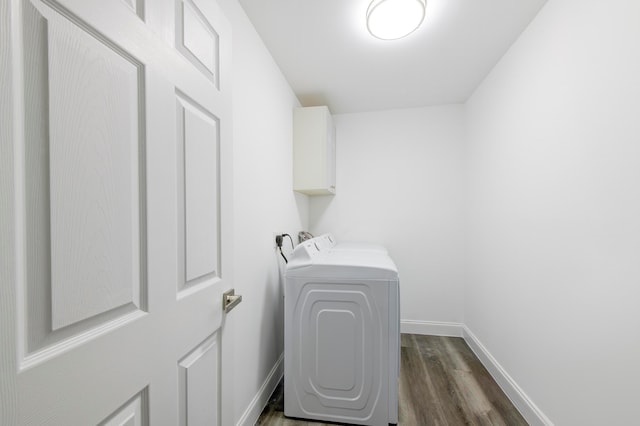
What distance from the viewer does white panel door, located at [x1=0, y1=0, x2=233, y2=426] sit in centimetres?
40

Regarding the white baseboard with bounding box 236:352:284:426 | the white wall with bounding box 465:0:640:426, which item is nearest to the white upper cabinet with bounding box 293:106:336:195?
the white wall with bounding box 465:0:640:426

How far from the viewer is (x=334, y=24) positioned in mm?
1534

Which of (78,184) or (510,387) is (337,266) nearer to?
(78,184)

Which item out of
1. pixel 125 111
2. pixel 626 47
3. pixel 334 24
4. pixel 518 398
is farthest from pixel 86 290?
pixel 518 398

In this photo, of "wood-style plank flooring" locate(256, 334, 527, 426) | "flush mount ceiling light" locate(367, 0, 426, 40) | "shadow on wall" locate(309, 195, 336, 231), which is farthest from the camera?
"shadow on wall" locate(309, 195, 336, 231)

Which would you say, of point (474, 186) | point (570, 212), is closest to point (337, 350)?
point (570, 212)

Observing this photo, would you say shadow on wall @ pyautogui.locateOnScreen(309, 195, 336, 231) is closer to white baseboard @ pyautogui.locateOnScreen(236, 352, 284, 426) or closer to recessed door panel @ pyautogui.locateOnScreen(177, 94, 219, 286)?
white baseboard @ pyautogui.locateOnScreen(236, 352, 284, 426)

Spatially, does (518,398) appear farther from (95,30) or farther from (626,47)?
(95,30)

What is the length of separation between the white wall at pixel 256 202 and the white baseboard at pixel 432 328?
1379 mm

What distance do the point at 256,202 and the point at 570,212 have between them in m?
1.62

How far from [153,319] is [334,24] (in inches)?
66.5

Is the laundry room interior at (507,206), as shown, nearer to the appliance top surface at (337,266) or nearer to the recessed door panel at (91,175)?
the appliance top surface at (337,266)

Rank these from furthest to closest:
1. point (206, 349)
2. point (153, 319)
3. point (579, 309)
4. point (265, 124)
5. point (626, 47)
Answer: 1. point (265, 124)
2. point (579, 309)
3. point (626, 47)
4. point (206, 349)
5. point (153, 319)

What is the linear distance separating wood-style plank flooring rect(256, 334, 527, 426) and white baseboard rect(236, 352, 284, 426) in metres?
0.04
